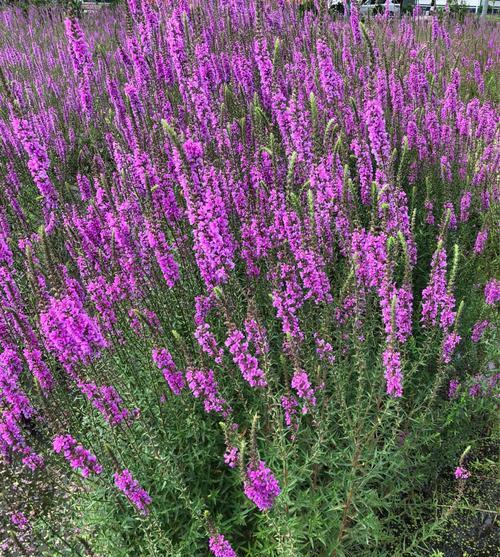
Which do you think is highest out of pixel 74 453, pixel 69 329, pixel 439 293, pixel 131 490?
pixel 69 329

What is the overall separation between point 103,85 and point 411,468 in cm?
802

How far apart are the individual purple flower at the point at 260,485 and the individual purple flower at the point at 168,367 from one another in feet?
2.93

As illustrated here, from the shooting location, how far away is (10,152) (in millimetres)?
6254

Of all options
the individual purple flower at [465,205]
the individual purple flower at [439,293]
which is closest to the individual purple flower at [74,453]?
the individual purple flower at [439,293]

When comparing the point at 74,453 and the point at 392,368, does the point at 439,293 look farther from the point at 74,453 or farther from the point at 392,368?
the point at 74,453

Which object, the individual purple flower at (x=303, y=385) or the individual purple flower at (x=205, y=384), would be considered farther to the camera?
the individual purple flower at (x=205, y=384)

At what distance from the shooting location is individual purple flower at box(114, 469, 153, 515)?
2.45 metres

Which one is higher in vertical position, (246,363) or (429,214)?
(246,363)

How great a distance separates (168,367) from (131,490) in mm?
708

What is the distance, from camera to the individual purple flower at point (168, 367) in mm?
2729

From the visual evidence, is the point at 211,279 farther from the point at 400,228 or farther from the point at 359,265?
the point at 400,228

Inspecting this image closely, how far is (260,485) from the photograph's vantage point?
2.08m

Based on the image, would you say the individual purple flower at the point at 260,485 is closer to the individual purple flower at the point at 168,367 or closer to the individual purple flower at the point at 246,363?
the individual purple flower at the point at 246,363

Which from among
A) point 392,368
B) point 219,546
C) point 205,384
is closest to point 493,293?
point 392,368
